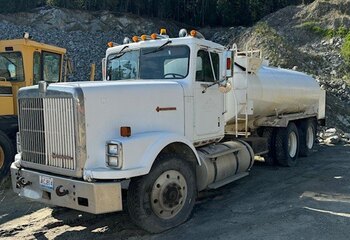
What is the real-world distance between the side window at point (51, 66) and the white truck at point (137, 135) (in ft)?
11.3

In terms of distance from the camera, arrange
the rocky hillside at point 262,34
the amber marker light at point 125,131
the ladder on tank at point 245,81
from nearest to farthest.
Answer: the amber marker light at point 125,131
the ladder on tank at point 245,81
the rocky hillside at point 262,34

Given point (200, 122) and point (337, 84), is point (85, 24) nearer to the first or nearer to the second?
point (337, 84)

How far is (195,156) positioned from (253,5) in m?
43.1

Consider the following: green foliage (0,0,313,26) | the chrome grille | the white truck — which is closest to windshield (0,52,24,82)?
the white truck

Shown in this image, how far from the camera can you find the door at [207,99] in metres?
6.79

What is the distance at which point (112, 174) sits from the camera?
200 inches

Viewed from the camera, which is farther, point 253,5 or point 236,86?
point 253,5

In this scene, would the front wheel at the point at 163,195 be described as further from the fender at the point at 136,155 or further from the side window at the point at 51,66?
the side window at the point at 51,66

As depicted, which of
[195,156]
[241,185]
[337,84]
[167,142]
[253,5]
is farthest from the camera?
[253,5]

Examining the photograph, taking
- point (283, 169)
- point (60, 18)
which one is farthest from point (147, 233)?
point (60, 18)

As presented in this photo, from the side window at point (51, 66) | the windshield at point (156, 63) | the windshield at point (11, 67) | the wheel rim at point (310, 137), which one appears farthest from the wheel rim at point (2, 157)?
the wheel rim at point (310, 137)

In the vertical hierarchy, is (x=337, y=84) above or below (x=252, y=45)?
below

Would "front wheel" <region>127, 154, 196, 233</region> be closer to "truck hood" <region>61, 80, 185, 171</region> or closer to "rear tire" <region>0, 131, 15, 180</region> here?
"truck hood" <region>61, 80, 185, 171</region>

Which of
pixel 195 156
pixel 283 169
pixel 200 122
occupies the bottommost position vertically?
pixel 283 169
